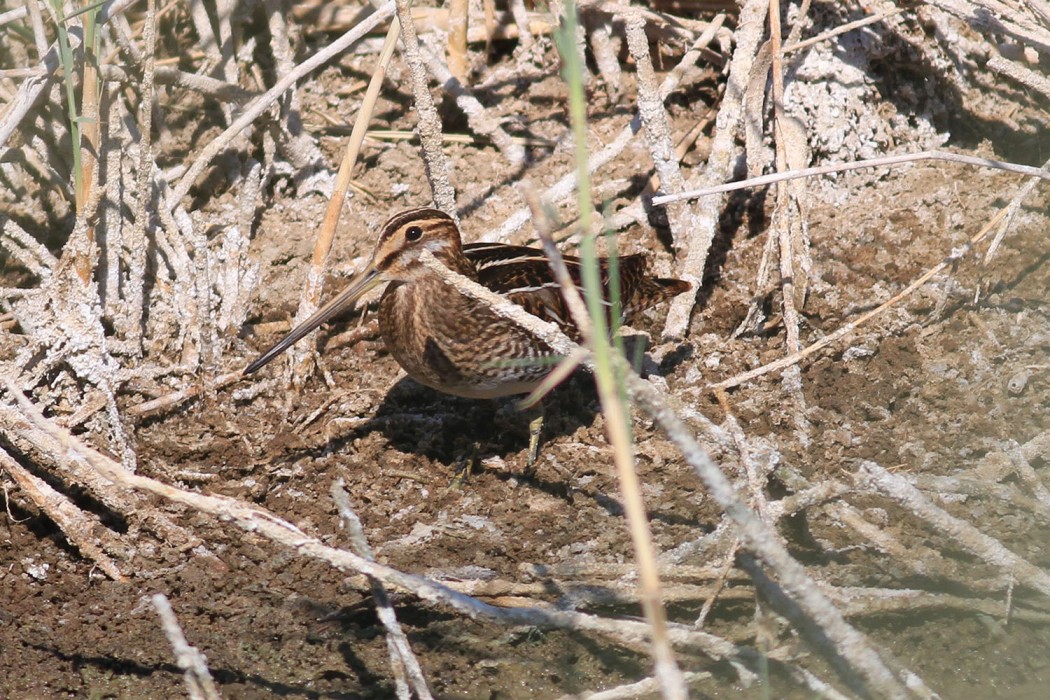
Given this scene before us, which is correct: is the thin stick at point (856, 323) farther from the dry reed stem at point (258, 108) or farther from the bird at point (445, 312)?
the dry reed stem at point (258, 108)

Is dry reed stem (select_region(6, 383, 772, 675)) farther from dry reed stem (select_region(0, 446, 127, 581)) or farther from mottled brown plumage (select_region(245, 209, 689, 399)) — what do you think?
mottled brown plumage (select_region(245, 209, 689, 399))

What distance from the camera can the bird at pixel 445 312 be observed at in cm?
375

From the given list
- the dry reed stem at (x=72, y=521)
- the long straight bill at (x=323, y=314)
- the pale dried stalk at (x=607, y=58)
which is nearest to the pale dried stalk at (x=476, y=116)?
the pale dried stalk at (x=607, y=58)

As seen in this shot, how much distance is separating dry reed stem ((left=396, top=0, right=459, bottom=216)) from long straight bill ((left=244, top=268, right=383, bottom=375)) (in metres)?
0.48

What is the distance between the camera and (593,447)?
393 cm

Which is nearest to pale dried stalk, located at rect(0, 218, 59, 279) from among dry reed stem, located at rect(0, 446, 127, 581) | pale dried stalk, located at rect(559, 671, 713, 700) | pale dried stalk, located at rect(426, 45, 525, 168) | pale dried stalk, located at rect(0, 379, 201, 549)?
pale dried stalk, located at rect(0, 379, 201, 549)

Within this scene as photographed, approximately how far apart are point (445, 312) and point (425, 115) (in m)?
0.71

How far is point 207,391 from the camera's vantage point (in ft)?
13.2

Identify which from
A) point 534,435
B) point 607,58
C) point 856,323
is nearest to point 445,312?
point 534,435

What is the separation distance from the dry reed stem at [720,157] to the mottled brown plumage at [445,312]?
366mm

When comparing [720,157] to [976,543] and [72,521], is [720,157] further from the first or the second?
[72,521]

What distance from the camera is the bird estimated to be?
3754 millimetres

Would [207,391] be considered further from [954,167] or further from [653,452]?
[954,167]

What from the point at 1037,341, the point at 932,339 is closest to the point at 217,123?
the point at 932,339
